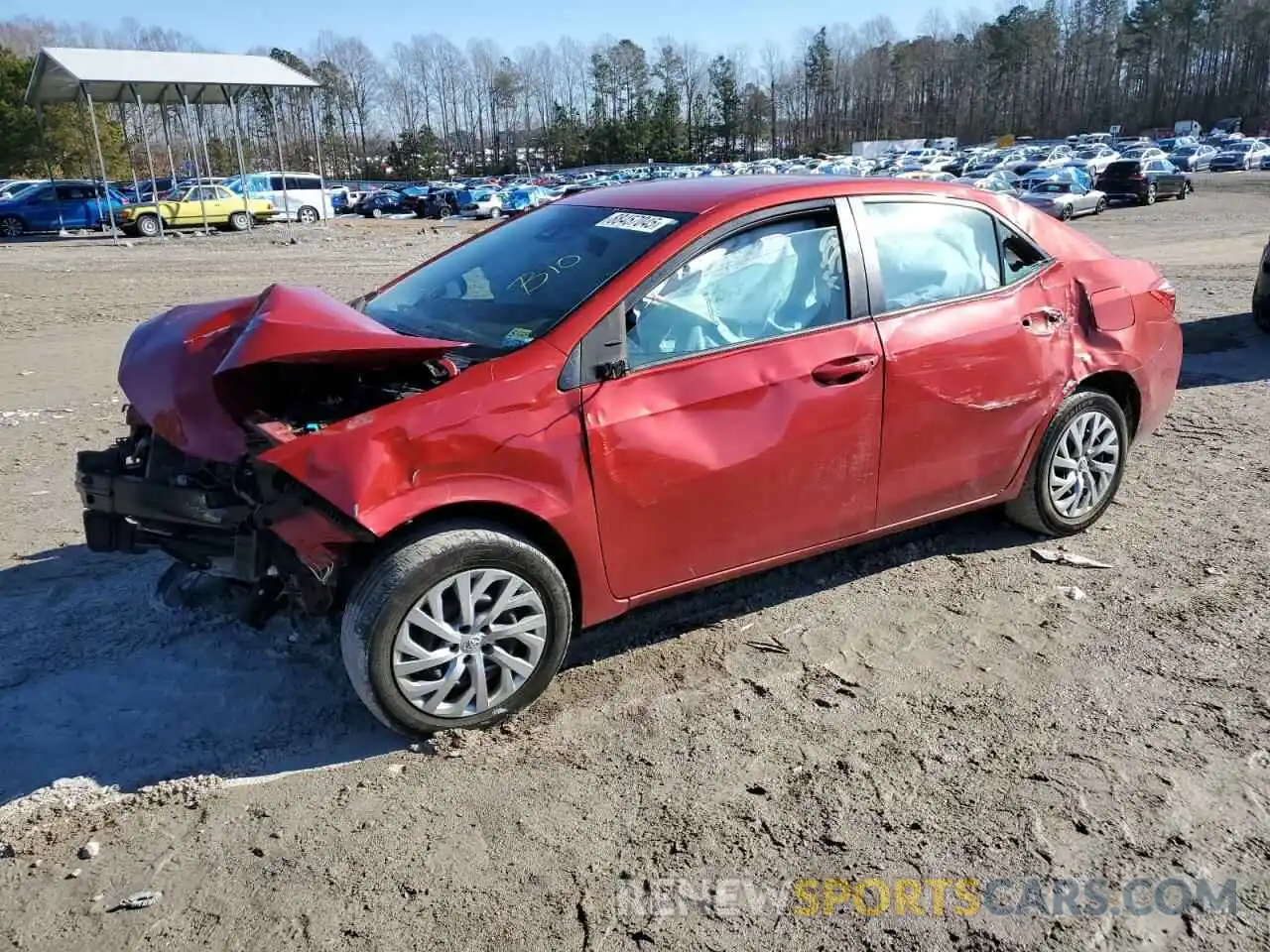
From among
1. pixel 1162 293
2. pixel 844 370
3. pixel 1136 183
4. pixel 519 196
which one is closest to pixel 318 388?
pixel 844 370

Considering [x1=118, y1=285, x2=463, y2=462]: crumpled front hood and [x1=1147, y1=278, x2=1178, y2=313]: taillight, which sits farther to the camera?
[x1=1147, y1=278, x2=1178, y2=313]: taillight

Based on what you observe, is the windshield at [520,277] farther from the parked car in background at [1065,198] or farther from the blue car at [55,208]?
the blue car at [55,208]

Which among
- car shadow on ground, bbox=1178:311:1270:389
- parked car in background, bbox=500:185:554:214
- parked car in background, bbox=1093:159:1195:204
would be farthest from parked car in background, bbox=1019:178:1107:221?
parked car in background, bbox=500:185:554:214

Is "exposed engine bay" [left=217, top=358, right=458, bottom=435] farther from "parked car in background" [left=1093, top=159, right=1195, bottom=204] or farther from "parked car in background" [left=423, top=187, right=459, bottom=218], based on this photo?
"parked car in background" [left=423, top=187, right=459, bottom=218]

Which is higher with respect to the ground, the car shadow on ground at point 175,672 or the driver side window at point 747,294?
the driver side window at point 747,294

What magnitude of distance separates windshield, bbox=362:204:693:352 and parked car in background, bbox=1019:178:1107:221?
2833 centimetres

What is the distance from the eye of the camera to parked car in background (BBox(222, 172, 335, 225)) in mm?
36469

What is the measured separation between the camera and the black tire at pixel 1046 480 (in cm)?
457

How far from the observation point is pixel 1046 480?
4.65 meters

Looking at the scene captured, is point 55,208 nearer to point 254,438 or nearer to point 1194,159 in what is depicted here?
point 254,438

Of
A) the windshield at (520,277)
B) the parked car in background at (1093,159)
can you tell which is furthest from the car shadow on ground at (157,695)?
the parked car in background at (1093,159)

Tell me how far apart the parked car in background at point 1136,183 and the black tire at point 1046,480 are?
32752 millimetres

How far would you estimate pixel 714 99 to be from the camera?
113 metres

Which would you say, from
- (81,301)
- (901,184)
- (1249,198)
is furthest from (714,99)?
(901,184)
